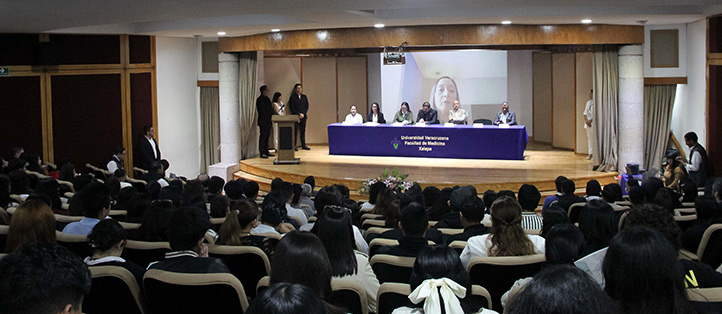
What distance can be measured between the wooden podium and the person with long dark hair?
1054 cm

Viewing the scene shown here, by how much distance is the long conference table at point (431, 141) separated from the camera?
12.4 m

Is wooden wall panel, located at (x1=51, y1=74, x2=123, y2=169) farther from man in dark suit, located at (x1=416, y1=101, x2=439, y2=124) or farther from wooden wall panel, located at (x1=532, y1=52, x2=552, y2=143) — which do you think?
wooden wall panel, located at (x1=532, y1=52, x2=552, y2=143)

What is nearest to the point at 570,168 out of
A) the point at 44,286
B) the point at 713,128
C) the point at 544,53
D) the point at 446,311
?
the point at 713,128

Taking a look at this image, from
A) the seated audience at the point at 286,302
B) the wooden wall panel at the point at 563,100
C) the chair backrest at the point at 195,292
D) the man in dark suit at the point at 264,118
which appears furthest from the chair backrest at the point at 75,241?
the wooden wall panel at the point at 563,100

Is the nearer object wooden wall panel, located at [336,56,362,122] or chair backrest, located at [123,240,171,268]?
chair backrest, located at [123,240,171,268]

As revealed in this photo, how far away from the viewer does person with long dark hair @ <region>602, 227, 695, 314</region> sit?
2.07 meters

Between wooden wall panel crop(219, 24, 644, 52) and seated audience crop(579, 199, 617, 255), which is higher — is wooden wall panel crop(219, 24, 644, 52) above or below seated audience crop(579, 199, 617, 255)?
above

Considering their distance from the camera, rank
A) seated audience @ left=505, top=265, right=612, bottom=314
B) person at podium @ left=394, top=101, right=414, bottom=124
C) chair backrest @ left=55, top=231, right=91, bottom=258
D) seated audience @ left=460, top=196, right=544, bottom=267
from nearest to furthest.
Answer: seated audience @ left=505, top=265, right=612, bottom=314 < seated audience @ left=460, top=196, right=544, bottom=267 < chair backrest @ left=55, top=231, right=91, bottom=258 < person at podium @ left=394, top=101, right=414, bottom=124

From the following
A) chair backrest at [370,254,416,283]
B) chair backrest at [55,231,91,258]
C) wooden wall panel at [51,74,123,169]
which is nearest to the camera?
chair backrest at [370,254,416,283]

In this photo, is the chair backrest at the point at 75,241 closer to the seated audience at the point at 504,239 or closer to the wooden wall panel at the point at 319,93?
the seated audience at the point at 504,239

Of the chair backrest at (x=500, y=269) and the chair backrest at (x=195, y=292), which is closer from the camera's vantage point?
the chair backrest at (x=195, y=292)

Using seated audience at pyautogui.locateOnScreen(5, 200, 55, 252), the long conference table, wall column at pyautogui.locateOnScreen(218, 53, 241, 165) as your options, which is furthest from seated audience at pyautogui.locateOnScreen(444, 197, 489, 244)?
wall column at pyautogui.locateOnScreen(218, 53, 241, 165)

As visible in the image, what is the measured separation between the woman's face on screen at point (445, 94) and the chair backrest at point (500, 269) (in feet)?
39.3

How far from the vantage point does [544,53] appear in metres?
14.9
